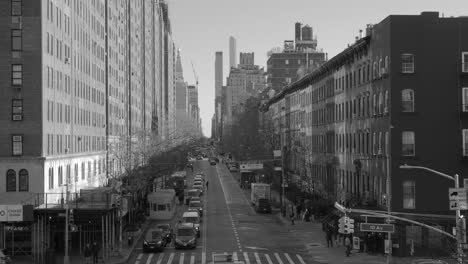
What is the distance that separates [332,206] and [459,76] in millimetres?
25432

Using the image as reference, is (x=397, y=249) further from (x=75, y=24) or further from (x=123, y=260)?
Answer: (x=75, y=24)

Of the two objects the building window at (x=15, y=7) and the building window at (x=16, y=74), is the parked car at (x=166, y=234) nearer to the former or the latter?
the building window at (x=16, y=74)

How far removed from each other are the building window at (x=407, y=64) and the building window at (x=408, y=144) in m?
4.78

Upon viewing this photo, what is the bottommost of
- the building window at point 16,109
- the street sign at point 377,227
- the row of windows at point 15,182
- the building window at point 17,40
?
the street sign at point 377,227

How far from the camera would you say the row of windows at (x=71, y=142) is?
64.7m

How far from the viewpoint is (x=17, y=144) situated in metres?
60.2

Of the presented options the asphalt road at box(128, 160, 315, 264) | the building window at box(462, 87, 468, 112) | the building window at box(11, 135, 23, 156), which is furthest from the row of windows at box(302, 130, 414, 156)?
the building window at box(11, 135, 23, 156)

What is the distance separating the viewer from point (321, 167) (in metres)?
95.6

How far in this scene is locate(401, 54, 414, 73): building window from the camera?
186ft

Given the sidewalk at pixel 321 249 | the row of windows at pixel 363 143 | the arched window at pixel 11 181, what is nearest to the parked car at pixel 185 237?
the sidewalk at pixel 321 249

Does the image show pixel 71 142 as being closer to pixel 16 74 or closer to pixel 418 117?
pixel 16 74

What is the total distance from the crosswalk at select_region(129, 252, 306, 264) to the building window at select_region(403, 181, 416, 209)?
9040mm

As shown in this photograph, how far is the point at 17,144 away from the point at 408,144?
103 feet

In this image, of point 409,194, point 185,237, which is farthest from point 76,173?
point 409,194
